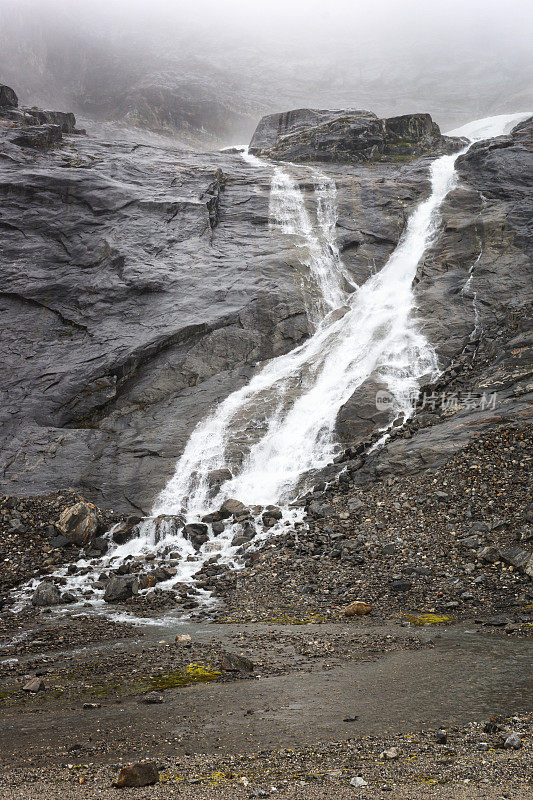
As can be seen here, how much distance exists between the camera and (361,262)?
35.4 metres

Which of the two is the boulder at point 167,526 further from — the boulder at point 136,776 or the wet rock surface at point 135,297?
the boulder at point 136,776

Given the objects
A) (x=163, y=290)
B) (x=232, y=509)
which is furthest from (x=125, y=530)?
(x=163, y=290)

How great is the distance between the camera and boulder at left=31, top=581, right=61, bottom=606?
15.9 m

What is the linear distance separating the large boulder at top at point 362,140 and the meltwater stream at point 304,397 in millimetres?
15199

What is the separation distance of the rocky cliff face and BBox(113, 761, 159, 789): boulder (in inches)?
613

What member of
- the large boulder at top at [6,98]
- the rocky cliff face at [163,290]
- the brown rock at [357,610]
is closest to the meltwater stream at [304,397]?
the rocky cliff face at [163,290]

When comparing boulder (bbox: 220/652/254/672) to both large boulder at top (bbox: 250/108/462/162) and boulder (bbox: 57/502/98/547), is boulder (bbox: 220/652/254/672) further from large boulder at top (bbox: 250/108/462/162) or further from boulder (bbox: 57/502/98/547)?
large boulder at top (bbox: 250/108/462/162)

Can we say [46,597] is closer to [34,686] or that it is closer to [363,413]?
[34,686]

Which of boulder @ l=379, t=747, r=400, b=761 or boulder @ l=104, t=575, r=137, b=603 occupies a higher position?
boulder @ l=379, t=747, r=400, b=761

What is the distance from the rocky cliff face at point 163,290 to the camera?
82.7 ft

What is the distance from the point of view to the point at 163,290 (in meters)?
32.2

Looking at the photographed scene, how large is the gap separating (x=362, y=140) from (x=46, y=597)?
47046mm

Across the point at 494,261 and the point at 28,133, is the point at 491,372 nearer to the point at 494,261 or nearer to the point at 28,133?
the point at 494,261

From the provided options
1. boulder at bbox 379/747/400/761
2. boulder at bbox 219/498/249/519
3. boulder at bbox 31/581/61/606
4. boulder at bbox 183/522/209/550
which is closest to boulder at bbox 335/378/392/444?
boulder at bbox 219/498/249/519
